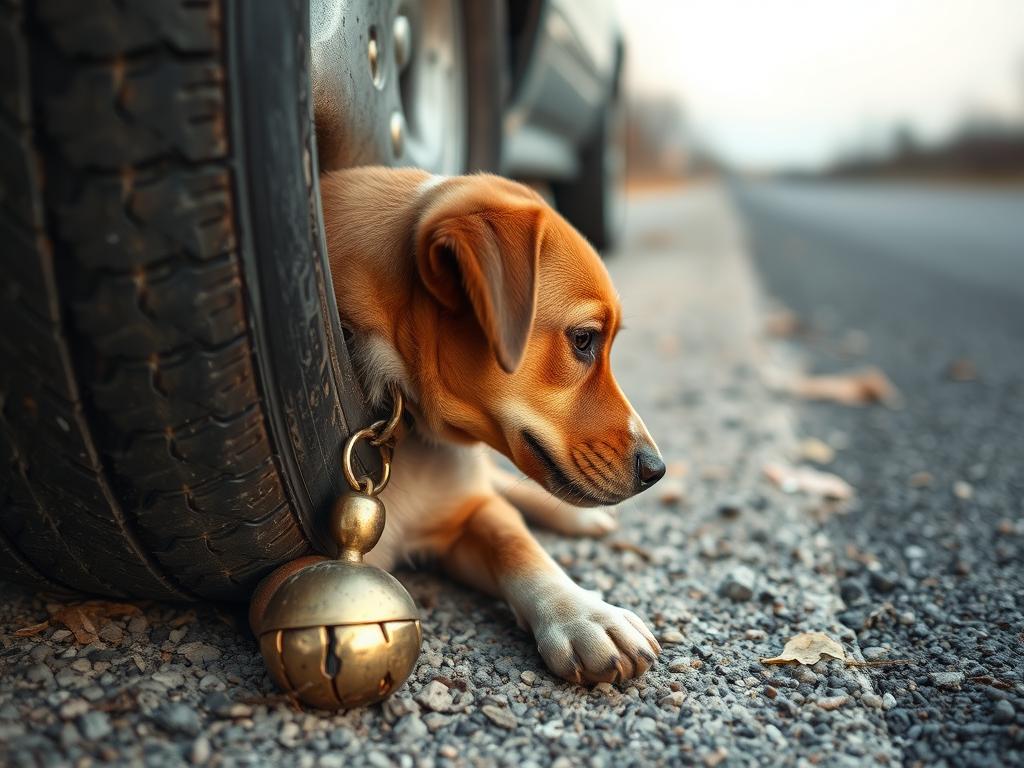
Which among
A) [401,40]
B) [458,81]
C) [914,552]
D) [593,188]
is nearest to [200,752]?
[914,552]

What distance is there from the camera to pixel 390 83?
7.58 ft

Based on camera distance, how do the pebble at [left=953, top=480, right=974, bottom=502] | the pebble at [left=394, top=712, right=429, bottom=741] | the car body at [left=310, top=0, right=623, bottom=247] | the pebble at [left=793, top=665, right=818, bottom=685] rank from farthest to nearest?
the pebble at [left=953, top=480, right=974, bottom=502], the car body at [left=310, top=0, right=623, bottom=247], the pebble at [left=793, top=665, right=818, bottom=685], the pebble at [left=394, top=712, right=429, bottom=741]

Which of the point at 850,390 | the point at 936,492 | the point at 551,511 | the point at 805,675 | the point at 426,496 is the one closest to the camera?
the point at 805,675

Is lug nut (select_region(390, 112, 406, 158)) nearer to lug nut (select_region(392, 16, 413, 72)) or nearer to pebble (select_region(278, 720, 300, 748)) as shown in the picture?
lug nut (select_region(392, 16, 413, 72))

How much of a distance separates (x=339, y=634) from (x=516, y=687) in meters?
0.39

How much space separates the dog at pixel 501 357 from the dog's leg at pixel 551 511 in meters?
0.40

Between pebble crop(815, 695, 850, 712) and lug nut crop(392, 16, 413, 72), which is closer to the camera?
pebble crop(815, 695, 850, 712)

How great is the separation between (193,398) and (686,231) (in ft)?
37.2

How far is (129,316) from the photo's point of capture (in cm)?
→ 125

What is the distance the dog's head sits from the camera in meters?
1.73

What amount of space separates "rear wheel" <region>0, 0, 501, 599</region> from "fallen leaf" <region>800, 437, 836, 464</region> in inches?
80.3

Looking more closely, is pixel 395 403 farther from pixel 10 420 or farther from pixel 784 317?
pixel 784 317

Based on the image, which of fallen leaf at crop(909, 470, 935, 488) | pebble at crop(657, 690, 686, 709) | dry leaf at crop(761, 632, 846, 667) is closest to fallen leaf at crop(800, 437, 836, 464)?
fallen leaf at crop(909, 470, 935, 488)

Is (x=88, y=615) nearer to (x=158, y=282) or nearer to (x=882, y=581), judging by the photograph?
(x=158, y=282)
